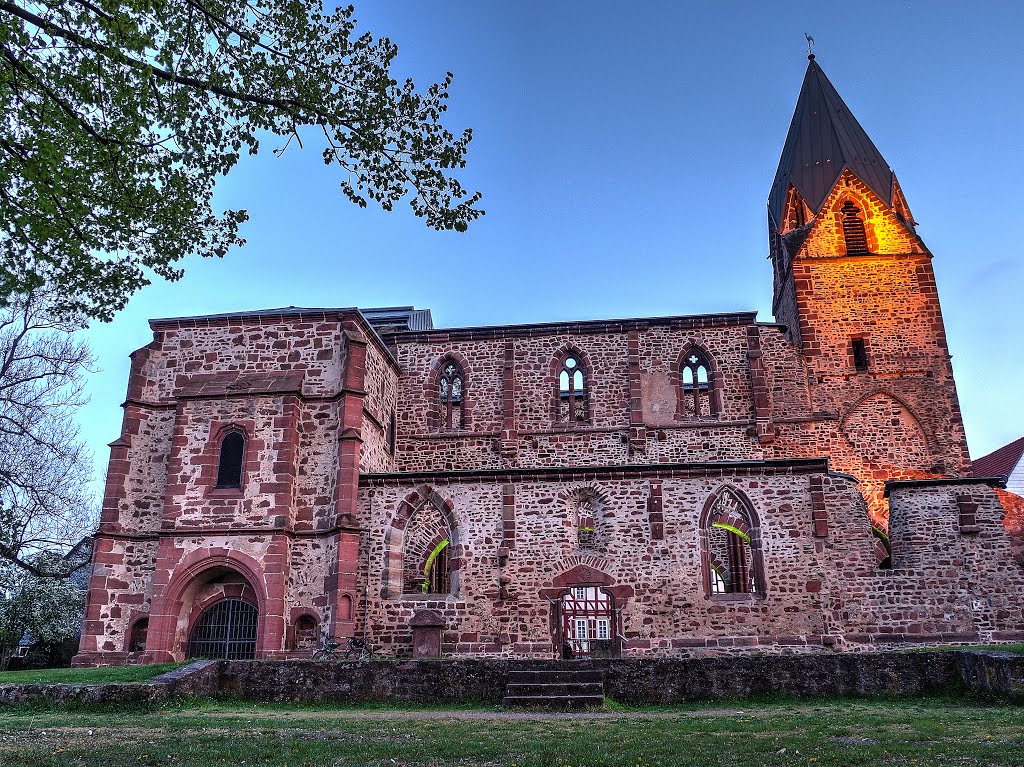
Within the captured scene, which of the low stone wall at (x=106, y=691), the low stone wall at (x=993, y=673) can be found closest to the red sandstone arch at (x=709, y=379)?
the low stone wall at (x=993, y=673)

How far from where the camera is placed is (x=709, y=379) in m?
25.5

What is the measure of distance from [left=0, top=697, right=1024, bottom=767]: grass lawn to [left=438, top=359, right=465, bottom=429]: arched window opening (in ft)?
45.9

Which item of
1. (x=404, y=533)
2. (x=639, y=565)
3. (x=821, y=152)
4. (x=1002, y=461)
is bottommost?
(x=639, y=565)

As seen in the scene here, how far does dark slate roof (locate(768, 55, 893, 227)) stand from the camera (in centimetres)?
2873

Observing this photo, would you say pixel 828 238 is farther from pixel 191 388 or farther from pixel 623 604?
pixel 191 388

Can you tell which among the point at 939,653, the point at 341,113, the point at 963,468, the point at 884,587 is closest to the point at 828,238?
the point at 963,468

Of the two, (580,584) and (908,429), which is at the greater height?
(908,429)

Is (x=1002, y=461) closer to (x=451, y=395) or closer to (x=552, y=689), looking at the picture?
(x=451, y=395)

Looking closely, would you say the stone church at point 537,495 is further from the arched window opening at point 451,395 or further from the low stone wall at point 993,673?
the low stone wall at point 993,673

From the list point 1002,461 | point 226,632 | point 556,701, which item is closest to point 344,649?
point 226,632

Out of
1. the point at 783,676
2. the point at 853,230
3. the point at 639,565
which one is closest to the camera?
the point at 783,676

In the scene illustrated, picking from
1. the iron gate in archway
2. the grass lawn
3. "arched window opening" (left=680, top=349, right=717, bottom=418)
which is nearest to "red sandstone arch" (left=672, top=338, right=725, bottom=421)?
"arched window opening" (left=680, top=349, right=717, bottom=418)

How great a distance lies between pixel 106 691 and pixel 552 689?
267 inches

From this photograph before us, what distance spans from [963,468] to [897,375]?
345 cm
